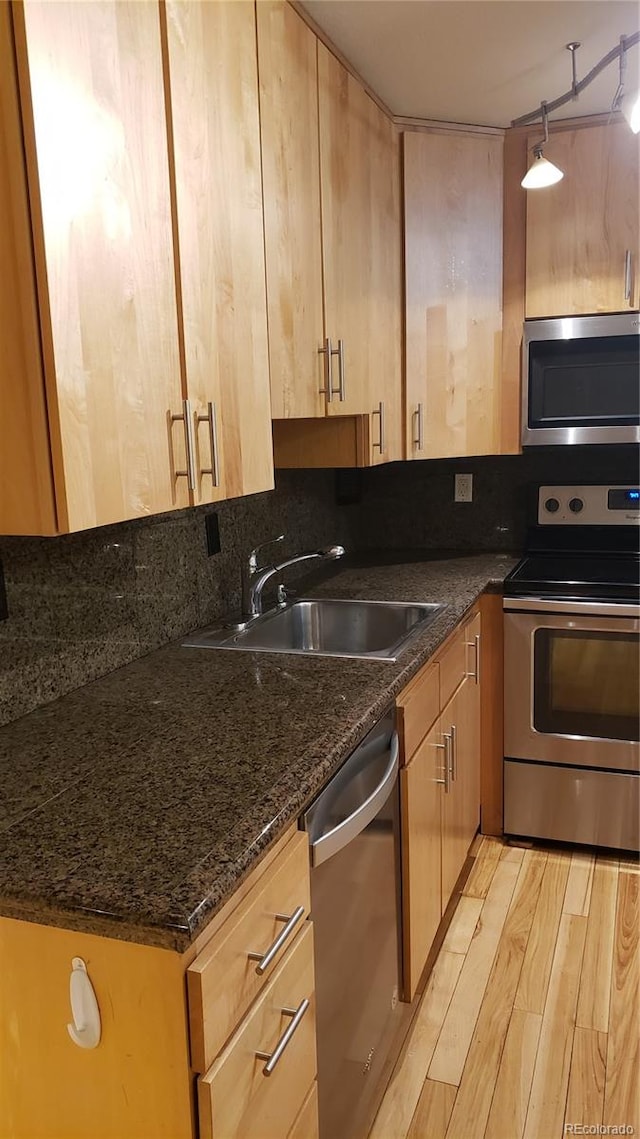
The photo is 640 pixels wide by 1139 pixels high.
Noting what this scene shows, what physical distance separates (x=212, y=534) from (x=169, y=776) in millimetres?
1038

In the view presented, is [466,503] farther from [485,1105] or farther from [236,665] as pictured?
[485,1105]

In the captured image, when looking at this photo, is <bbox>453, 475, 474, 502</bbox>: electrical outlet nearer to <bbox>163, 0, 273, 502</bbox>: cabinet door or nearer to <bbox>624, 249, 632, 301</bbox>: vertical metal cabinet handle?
<bbox>624, 249, 632, 301</bbox>: vertical metal cabinet handle

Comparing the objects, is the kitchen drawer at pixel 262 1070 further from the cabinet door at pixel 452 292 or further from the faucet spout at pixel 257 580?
the cabinet door at pixel 452 292

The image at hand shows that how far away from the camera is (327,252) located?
2.00 metres

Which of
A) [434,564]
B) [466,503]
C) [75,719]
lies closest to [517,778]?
[434,564]

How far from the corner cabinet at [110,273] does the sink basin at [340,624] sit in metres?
0.78

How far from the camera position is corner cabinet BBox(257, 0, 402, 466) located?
1744 millimetres

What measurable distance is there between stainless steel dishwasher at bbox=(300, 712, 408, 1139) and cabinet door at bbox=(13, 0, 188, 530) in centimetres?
61

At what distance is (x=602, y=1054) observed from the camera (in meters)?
→ 1.84

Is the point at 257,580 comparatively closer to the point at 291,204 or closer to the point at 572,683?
the point at 291,204

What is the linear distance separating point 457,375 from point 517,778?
135 cm

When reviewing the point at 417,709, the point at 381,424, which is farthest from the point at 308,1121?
the point at 381,424

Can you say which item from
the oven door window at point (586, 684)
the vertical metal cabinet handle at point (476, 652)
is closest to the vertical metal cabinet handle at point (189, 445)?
the vertical metal cabinet handle at point (476, 652)

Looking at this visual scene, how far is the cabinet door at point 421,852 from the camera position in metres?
1.80
